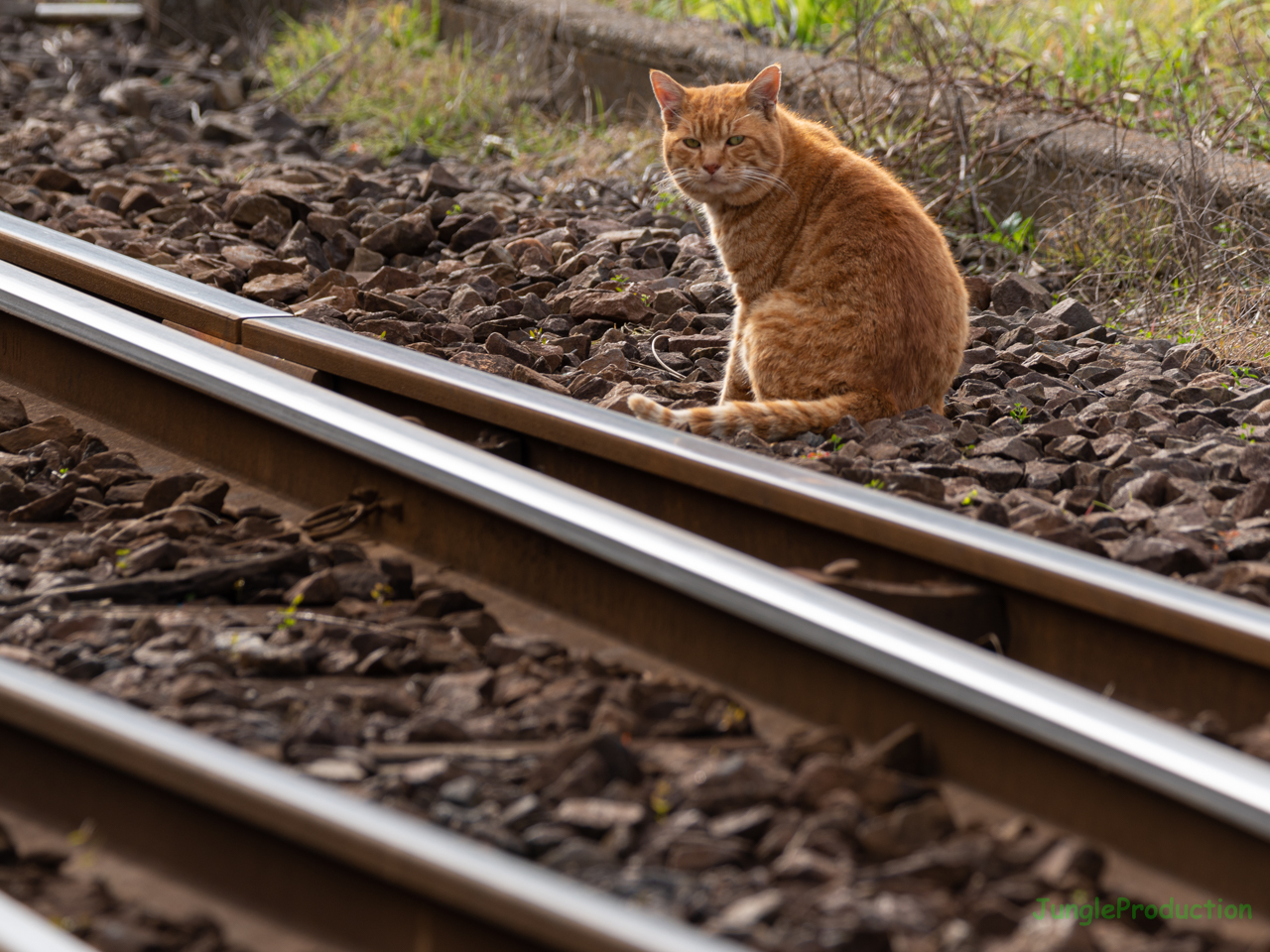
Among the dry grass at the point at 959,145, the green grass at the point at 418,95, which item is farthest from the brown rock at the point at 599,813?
the green grass at the point at 418,95

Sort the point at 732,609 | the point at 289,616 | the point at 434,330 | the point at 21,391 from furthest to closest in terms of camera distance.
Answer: the point at 434,330 < the point at 21,391 < the point at 289,616 < the point at 732,609

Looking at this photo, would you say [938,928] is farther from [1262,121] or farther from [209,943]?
[1262,121]

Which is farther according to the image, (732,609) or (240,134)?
(240,134)

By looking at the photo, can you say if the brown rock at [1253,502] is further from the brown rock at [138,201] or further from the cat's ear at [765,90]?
the brown rock at [138,201]

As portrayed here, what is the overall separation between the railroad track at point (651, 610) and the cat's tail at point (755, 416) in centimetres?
40

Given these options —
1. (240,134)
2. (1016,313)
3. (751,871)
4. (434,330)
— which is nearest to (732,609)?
(751,871)

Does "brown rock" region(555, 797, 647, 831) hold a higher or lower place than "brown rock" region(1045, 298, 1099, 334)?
lower

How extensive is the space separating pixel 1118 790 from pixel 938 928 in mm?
420

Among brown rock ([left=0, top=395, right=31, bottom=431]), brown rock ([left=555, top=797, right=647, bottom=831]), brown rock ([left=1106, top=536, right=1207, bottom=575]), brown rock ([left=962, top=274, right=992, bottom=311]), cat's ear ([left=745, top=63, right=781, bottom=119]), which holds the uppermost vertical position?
cat's ear ([left=745, top=63, right=781, bottom=119])

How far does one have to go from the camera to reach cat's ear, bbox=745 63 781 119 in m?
4.45

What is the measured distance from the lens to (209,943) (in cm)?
185

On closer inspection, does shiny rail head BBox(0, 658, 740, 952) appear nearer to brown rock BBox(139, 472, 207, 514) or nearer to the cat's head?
brown rock BBox(139, 472, 207, 514)

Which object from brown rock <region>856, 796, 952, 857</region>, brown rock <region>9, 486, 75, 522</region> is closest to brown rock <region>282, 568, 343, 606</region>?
brown rock <region>9, 486, 75, 522</region>

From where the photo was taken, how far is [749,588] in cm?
244
